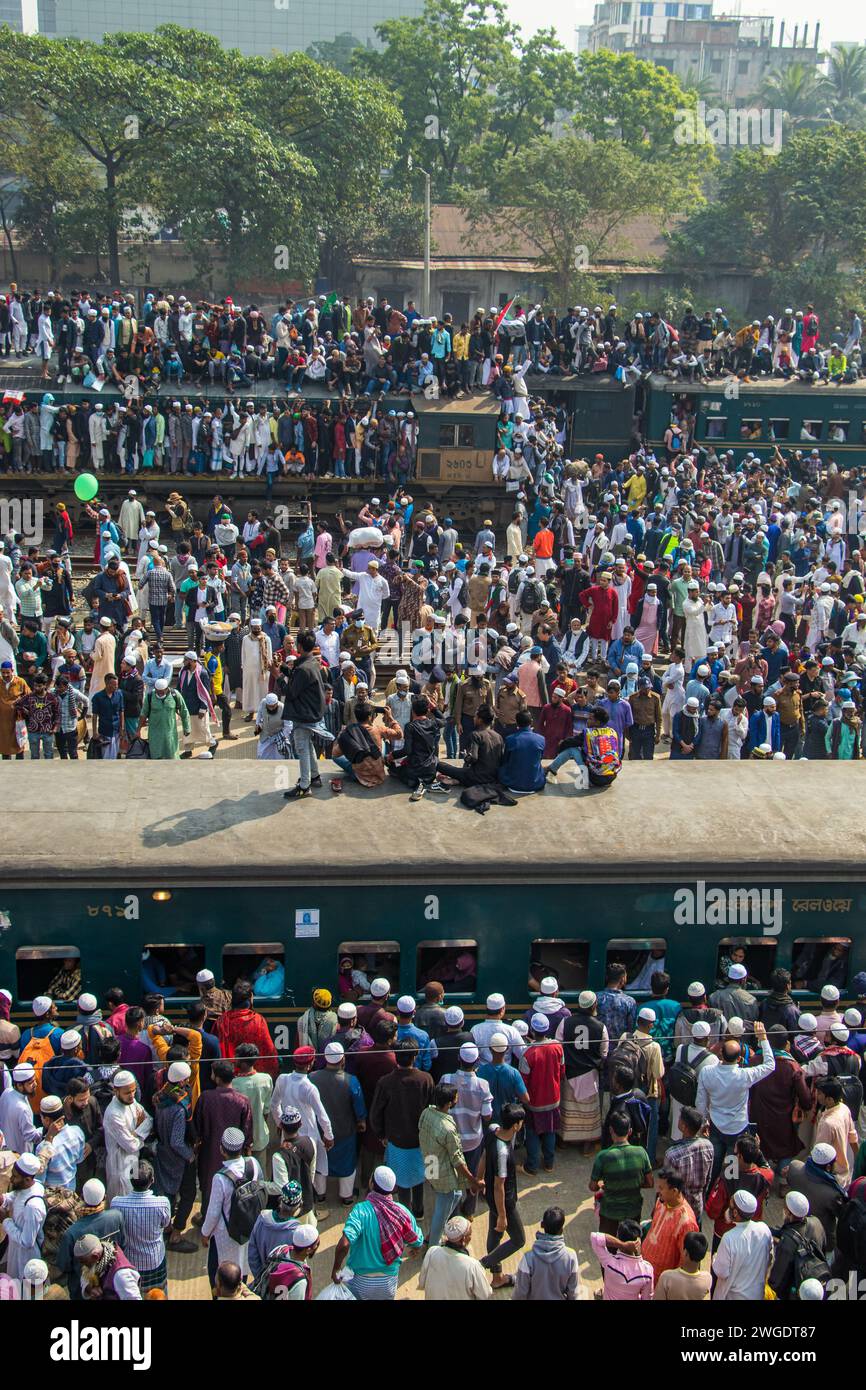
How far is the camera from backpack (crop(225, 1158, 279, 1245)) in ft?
28.3

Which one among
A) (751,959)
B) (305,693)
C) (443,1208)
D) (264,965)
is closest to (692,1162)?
(443,1208)

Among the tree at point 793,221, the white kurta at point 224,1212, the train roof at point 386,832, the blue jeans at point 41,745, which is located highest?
the tree at point 793,221

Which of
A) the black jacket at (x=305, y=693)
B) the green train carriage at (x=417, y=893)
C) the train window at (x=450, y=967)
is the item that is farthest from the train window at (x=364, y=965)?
the black jacket at (x=305, y=693)

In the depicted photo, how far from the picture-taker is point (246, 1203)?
8.63 metres

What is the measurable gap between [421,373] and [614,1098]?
2105 cm

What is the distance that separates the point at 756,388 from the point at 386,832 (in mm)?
22196

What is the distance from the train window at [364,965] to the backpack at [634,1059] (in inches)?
77.0

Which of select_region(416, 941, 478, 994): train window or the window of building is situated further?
the window of building

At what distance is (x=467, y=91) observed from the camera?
58.8 m

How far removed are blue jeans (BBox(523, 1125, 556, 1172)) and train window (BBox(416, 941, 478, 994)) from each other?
123cm

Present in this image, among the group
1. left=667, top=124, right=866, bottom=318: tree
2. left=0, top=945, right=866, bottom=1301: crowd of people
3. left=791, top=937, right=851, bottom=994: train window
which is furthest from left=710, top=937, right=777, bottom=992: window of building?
left=667, top=124, right=866, bottom=318: tree

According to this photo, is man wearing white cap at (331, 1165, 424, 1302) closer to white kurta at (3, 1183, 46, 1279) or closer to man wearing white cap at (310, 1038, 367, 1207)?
man wearing white cap at (310, 1038, 367, 1207)

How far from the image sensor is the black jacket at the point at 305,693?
11820 millimetres
